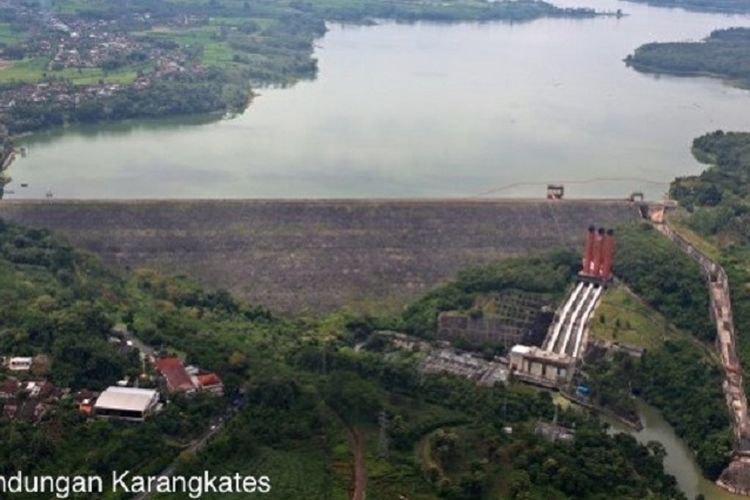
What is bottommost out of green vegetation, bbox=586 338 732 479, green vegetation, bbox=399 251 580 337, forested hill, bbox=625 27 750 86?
green vegetation, bbox=586 338 732 479

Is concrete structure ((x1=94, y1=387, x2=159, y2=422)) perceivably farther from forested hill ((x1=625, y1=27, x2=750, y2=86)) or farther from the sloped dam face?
forested hill ((x1=625, y1=27, x2=750, y2=86))

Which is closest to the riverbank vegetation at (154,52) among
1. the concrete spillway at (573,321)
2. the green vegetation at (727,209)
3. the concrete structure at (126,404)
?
the green vegetation at (727,209)

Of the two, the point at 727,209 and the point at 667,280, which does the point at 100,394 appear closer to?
the point at 667,280

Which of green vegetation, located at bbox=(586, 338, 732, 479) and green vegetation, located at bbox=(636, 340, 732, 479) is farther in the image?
green vegetation, located at bbox=(586, 338, 732, 479)

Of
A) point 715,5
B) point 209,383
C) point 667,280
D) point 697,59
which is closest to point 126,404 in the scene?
point 209,383

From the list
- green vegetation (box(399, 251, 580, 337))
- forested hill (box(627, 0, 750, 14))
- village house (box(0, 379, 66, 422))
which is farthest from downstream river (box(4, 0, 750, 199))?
forested hill (box(627, 0, 750, 14))

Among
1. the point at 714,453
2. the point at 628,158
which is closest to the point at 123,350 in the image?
the point at 714,453

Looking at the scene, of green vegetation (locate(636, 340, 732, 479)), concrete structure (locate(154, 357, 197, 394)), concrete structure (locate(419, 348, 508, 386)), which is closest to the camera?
concrete structure (locate(154, 357, 197, 394))
